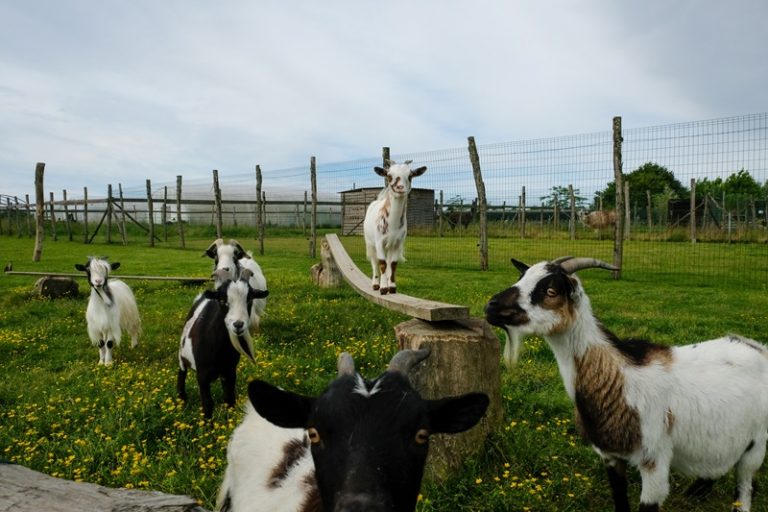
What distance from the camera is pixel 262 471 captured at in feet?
8.84

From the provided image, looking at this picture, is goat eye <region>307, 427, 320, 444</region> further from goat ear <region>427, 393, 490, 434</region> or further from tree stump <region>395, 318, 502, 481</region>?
tree stump <region>395, 318, 502, 481</region>

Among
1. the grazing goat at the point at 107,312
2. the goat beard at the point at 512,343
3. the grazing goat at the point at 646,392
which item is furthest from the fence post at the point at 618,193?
the grazing goat at the point at 107,312

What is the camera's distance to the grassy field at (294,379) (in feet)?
11.7

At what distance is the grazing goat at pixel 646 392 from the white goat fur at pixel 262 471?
143 cm

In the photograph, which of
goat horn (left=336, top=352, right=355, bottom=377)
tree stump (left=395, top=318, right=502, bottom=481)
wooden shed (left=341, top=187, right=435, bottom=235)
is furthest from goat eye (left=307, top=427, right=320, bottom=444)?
wooden shed (left=341, top=187, right=435, bottom=235)

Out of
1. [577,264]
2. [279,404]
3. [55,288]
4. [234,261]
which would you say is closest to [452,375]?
[577,264]

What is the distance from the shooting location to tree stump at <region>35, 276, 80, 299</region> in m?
10.1

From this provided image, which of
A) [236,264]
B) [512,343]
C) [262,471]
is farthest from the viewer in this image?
[236,264]

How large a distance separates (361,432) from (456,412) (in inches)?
17.5

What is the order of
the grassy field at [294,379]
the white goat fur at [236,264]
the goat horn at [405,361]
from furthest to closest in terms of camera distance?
the white goat fur at [236,264]
the grassy field at [294,379]
the goat horn at [405,361]

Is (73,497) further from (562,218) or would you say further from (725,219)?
(725,219)

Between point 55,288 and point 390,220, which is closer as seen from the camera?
point 390,220

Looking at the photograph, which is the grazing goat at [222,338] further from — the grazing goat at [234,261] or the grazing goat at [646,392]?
the grazing goat at [646,392]

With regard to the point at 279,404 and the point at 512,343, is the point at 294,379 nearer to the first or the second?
the point at 512,343
